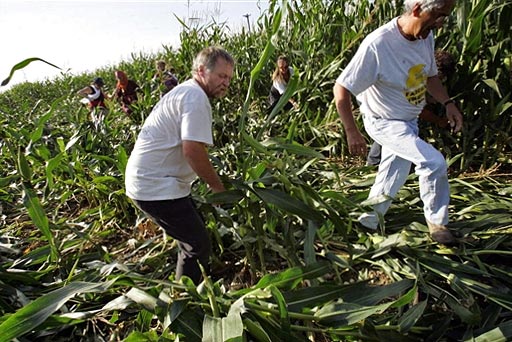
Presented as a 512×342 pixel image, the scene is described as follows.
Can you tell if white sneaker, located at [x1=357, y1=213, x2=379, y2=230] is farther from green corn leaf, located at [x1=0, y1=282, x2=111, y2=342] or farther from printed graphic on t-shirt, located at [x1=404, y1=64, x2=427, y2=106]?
green corn leaf, located at [x1=0, y1=282, x2=111, y2=342]

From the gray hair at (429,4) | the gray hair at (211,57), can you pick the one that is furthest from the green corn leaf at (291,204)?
the gray hair at (429,4)

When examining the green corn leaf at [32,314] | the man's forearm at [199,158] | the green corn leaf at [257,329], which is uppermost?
the man's forearm at [199,158]

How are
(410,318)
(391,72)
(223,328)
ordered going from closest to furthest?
1. (223,328)
2. (410,318)
3. (391,72)

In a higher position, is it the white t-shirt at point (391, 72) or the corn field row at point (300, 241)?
the white t-shirt at point (391, 72)

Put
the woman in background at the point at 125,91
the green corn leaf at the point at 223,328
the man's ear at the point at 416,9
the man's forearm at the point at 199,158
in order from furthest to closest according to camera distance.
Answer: the woman in background at the point at 125,91, the man's ear at the point at 416,9, the man's forearm at the point at 199,158, the green corn leaf at the point at 223,328

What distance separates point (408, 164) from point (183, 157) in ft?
3.44

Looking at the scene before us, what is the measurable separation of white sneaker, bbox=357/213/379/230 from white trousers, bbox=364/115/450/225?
51 mm

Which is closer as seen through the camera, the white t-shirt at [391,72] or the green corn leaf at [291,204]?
the green corn leaf at [291,204]

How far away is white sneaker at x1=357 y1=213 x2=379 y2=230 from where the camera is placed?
2.02 meters

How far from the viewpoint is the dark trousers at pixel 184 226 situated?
1.74 metres

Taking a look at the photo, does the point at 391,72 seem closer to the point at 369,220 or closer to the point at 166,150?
the point at 369,220

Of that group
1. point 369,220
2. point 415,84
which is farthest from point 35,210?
point 415,84

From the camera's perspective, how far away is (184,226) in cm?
175

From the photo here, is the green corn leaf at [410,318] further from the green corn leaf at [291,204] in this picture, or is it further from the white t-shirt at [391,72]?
the white t-shirt at [391,72]
